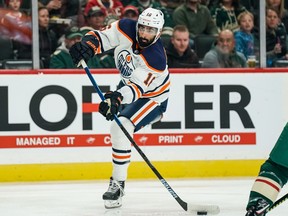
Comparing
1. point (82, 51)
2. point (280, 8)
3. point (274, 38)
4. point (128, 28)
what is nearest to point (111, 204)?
point (82, 51)

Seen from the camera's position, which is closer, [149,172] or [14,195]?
[14,195]

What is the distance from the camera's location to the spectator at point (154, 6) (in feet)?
24.3

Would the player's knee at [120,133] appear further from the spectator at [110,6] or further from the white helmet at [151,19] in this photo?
the spectator at [110,6]

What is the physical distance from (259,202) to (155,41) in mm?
2363

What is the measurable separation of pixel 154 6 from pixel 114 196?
2.18 m

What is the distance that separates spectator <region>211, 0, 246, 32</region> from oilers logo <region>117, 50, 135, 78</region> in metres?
1.86

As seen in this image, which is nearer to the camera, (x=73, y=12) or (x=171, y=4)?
(x=73, y=12)

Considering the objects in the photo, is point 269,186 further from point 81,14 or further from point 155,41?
point 81,14

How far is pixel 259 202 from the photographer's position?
3645 mm

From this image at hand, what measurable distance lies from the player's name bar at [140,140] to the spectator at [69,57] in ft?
1.79

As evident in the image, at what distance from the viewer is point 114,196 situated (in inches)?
226

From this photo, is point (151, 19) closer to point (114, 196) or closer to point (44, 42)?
point (114, 196)

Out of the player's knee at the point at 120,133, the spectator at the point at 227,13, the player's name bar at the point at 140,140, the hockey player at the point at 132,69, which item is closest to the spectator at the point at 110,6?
the spectator at the point at 227,13

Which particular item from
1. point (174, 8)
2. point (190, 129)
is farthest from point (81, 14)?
point (190, 129)
